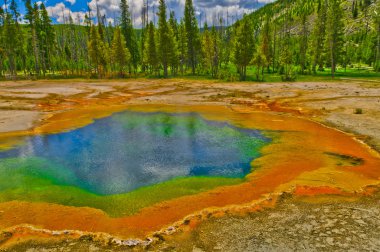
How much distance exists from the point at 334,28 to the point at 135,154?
55319mm

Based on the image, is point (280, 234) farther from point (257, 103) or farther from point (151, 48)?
point (151, 48)

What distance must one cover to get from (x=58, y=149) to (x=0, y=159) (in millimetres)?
2896

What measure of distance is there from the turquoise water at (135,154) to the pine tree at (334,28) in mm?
43834

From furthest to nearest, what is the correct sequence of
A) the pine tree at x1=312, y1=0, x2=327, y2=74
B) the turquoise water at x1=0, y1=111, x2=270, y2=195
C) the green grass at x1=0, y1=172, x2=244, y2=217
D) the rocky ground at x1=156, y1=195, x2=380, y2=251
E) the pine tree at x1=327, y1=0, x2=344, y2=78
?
1. the pine tree at x1=312, y1=0, x2=327, y2=74
2. the pine tree at x1=327, y1=0, x2=344, y2=78
3. the turquoise water at x1=0, y1=111, x2=270, y2=195
4. the green grass at x1=0, y1=172, x2=244, y2=217
5. the rocky ground at x1=156, y1=195, x2=380, y2=251

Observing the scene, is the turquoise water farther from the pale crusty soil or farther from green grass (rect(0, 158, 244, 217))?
the pale crusty soil

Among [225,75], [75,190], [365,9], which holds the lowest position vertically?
[75,190]

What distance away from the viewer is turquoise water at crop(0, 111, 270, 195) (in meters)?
12.3

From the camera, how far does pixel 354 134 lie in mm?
17312

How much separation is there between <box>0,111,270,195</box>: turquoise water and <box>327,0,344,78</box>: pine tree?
4383 cm

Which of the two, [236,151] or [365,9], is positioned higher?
[365,9]

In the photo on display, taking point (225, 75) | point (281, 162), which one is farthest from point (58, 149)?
point (225, 75)

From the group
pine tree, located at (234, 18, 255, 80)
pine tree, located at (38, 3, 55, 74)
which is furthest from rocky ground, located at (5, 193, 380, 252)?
pine tree, located at (38, 3, 55, 74)

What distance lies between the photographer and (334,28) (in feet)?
184

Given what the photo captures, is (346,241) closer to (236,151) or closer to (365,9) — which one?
(236,151)
